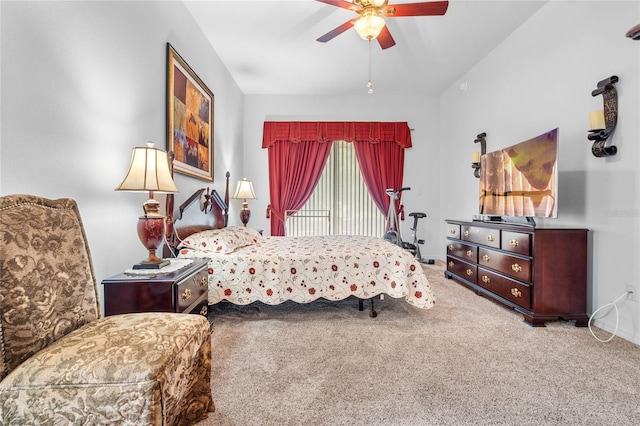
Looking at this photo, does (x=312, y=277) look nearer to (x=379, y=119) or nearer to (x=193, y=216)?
(x=193, y=216)

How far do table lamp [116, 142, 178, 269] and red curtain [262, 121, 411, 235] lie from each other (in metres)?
3.26

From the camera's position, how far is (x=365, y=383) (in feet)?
5.12

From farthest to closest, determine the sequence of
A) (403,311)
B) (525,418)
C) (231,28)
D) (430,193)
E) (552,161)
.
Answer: (430,193), (231,28), (403,311), (552,161), (525,418)

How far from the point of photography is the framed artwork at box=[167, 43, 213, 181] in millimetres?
2458

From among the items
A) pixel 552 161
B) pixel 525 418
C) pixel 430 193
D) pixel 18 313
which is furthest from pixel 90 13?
pixel 430 193

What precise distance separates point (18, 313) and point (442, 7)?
112 inches

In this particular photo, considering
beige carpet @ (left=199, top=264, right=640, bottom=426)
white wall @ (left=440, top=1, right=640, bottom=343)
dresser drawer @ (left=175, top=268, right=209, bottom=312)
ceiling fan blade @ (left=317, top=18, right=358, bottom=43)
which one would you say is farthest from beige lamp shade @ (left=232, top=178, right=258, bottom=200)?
white wall @ (left=440, top=1, right=640, bottom=343)

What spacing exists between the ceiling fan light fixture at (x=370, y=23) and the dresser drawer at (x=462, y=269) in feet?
8.12

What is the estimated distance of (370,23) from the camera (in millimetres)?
2186

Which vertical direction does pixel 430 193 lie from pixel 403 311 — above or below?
above

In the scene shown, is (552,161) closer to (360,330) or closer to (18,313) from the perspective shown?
(360,330)

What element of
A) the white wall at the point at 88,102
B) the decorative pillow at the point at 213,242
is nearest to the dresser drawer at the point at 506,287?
the decorative pillow at the point at 213,242

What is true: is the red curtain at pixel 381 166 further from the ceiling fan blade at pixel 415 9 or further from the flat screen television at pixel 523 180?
the ceiling fan blade at pixel 415 9

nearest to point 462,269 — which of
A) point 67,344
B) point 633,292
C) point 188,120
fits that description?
point 633,292
